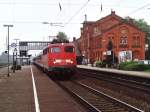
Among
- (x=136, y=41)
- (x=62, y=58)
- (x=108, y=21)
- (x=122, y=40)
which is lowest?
(x=62, y=58)

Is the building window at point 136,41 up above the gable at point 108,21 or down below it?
below

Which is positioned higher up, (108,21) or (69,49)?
(108,21)

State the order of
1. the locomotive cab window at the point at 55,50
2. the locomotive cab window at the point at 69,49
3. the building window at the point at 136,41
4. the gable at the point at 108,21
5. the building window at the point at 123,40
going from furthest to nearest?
the gable at the point at 108,21 → the building window at the point at 123,40 → the building window at the point at 136,41 → the locomotive cab window at the point at 55,50 → the locomotive cab window at the point at 69,49

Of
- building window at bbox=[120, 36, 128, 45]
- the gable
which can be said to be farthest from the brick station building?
the gable

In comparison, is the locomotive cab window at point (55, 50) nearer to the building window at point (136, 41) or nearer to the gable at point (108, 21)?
the building window at point (136, 41)

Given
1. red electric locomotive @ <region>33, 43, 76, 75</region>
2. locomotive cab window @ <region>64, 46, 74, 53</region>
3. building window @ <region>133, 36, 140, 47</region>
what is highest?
building window @ <region>133, 36, 140, 47</region>

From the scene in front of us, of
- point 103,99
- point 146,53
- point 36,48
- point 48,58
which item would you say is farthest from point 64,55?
point 36,48

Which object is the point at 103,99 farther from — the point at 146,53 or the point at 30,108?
the point at 146,53

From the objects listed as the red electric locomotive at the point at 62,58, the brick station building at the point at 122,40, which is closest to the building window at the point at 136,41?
the brick station building at the point at 122,40

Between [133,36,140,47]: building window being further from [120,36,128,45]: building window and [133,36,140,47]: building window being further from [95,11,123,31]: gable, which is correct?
[95,11,123,31]: gable

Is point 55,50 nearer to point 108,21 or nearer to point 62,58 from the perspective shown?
point 62,58

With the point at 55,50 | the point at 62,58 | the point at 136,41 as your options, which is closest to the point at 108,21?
the point at 136,41

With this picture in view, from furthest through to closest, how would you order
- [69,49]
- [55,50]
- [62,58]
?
[55,50]
[69,49]
[62,58]

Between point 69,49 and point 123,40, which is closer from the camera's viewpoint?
point 69,49
